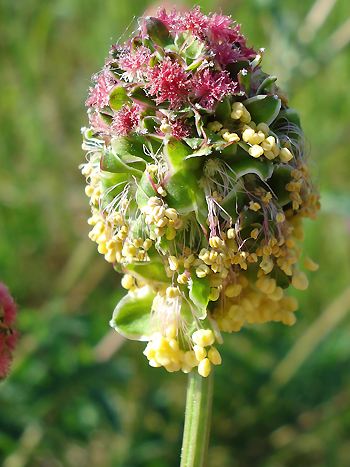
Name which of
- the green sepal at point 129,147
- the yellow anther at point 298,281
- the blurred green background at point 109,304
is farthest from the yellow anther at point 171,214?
the blurred green background at point 109,304

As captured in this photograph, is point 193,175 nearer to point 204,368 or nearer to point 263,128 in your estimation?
point 263,128

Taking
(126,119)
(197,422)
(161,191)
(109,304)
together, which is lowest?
(197,422)

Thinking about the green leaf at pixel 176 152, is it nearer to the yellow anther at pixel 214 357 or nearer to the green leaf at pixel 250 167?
the green leaf at pixel 250 167

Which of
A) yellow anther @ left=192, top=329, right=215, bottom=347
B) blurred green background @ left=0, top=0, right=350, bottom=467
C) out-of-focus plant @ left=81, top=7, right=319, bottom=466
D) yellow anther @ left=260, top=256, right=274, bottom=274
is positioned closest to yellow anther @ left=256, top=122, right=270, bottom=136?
out-of-focus plant @ left=81, top=7, right=319, bottom=466

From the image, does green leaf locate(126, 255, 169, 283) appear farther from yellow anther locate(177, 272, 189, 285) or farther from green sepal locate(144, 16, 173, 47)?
green sepal locate(144, 16, 173, 47)

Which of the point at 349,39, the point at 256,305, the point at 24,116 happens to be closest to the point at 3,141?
the point at 24,116

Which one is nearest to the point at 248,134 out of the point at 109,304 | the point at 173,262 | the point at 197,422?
the point at 173,262
